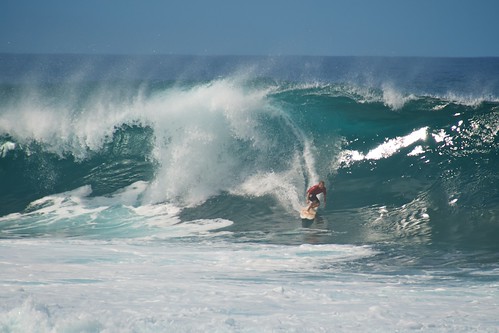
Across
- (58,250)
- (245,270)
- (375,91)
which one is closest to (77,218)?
(58,250)

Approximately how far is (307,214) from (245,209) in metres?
1.26

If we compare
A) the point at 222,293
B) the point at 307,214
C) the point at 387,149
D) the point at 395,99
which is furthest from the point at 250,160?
the point at 222,293

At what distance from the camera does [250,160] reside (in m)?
13.4

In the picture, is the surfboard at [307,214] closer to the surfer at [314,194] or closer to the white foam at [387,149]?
the surfer at [314,194]

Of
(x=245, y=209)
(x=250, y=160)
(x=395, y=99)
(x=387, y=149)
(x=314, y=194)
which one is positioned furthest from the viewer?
(x=395, y=99)

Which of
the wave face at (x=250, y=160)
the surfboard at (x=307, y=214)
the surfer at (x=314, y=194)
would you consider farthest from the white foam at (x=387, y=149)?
the surfboard at (x=307, y=214)

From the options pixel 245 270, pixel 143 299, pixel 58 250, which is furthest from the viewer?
pixel 58 250

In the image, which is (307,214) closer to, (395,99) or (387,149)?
(387,149)

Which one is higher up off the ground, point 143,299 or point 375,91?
point 375,91

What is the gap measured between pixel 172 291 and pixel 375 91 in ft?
37.9

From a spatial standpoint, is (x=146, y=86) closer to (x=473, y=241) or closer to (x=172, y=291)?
(x=473, y=241)

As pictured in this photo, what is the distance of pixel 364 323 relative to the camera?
564 centimetres

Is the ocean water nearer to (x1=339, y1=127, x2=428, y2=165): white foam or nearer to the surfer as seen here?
(x1=339, y1=127, x2=428, y2=165): white foam

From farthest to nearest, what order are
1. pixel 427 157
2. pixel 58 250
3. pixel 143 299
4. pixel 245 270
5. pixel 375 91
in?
pixel 375 91
pixel 427 157
pixel 58 250
pixel 245 270
pixel 143 299
